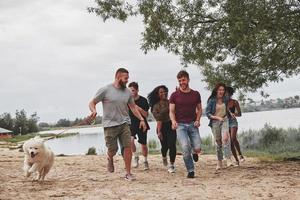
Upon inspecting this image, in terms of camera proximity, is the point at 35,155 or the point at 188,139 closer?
the point at 35,155

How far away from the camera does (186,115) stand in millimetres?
10734

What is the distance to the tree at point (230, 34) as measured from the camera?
40.8ft

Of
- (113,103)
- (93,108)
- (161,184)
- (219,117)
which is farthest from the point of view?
(219,117)

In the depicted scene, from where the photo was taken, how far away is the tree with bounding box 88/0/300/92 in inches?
489

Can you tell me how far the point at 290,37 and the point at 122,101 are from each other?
503 centimetres

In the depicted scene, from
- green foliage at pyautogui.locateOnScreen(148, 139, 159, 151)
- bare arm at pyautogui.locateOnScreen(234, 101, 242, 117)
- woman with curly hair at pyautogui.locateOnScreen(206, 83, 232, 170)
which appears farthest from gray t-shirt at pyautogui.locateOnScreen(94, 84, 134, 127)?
green foliage at pyautogui.locateOnScreen(148, 139, 159, 151)

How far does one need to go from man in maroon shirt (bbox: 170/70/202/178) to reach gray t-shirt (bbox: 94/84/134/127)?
3.50 ft

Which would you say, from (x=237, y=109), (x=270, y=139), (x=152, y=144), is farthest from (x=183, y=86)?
(x=152, y=144)

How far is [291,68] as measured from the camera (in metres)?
14.1

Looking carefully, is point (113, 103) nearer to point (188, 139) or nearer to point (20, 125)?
point (188, 139)

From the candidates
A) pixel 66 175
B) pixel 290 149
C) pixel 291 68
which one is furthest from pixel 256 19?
pixel 290 149

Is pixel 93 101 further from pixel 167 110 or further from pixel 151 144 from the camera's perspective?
pixel 151 144

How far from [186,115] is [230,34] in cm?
287

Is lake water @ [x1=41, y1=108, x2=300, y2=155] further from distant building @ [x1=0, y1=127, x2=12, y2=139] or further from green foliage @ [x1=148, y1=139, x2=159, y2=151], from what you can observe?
distant building @ [x1=0, y1=127, x2=12, y2=139]
